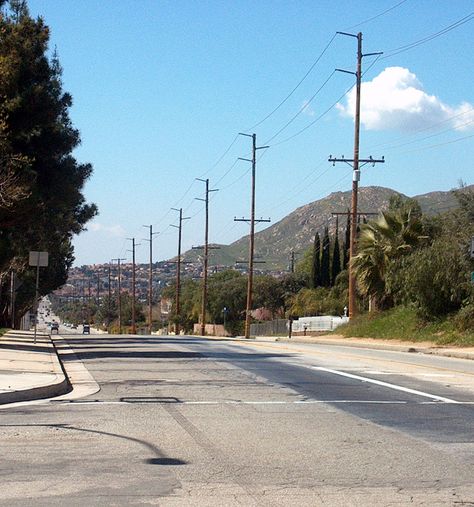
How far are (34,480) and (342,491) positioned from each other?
111 inches

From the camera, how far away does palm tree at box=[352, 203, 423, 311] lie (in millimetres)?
44719

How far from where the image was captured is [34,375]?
60.8ft

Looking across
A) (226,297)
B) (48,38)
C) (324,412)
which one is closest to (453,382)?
(324,412)

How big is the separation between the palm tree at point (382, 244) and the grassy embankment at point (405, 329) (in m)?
1.85

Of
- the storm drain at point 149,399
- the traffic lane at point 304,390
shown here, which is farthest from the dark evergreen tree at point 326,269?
the storm drain at point 149,399

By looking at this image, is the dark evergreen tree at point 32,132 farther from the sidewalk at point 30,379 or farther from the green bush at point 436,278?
the green bush at point 436,278

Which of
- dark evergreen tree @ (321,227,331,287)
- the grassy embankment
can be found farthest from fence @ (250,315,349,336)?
dark evergreen tree @ (321,227,331,287)

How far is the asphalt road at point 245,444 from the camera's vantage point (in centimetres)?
795

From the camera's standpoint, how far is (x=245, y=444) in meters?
10.5

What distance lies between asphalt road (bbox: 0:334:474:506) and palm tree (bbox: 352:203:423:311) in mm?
26292

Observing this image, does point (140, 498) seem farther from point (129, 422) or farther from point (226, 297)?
point (226, 297)

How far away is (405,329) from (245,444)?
106ft

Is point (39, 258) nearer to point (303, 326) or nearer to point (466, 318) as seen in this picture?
point (466, 318)

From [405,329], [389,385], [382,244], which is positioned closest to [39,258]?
[389,385]
